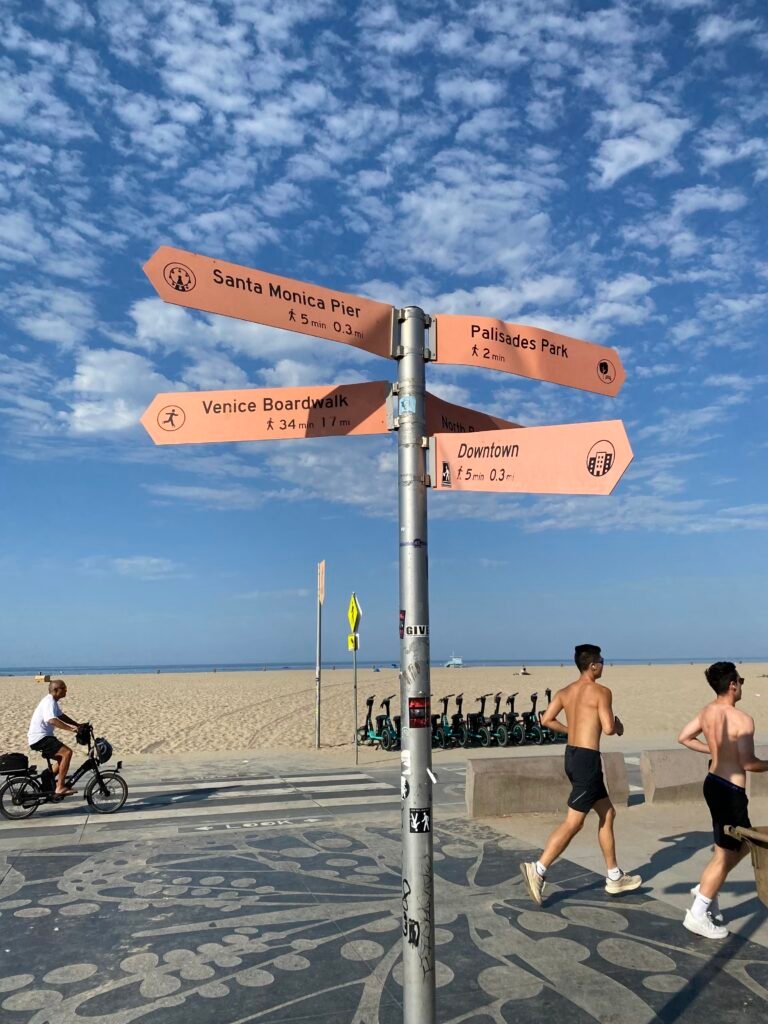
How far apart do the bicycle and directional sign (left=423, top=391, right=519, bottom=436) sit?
7.27 metres

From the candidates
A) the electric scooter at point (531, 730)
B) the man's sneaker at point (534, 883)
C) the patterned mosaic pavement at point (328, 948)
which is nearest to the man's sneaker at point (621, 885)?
the patterned mosaic pavement at point (328, 948)

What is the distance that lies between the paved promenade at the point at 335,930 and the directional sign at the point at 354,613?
5.53 meters

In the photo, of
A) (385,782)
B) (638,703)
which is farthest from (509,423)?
(638,703)

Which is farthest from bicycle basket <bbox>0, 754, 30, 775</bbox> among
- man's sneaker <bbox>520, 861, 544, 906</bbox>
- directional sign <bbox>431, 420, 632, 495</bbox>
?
directional sign <bbox>431, 420, 632, 495</bbox>

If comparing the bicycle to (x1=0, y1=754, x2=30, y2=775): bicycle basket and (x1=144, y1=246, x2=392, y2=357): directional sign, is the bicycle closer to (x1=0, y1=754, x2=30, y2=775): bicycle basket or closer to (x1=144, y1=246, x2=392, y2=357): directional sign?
(x1=0, y1=754, x2=30, y2=775): bicycle basket

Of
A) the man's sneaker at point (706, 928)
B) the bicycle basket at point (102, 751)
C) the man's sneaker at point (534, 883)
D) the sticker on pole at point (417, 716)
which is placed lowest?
the man's sneaker at point (706, 928)

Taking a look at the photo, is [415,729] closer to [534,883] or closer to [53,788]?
[534,883]

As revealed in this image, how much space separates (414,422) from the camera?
331 centimetres

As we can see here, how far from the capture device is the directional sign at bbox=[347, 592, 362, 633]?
14.2 m

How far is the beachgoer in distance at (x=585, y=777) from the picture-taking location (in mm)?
5836

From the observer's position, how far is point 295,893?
6168mm

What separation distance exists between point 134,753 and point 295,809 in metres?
7.86

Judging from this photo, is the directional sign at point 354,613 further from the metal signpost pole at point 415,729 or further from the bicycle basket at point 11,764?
the metal signpost pole at point 415,729

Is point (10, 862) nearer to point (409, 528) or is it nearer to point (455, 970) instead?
point (455, 970)
